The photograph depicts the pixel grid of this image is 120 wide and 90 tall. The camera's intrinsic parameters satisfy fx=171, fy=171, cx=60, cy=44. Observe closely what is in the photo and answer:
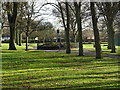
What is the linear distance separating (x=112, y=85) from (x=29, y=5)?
24.5 metres

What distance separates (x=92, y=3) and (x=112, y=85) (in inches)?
446

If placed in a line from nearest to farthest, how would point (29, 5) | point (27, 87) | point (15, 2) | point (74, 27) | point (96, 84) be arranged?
point (27, 87) → point (96, 84) → point (15, 2) → point (29, 5) → point (74, 27)

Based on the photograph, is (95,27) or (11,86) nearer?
(11,86)

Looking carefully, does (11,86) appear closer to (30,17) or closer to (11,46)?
(11,46)

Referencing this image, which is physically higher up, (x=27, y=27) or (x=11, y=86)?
(x=27, y=27)

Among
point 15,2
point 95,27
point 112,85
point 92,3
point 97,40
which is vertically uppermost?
point 15,2

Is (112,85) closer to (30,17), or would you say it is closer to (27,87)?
(27,87)

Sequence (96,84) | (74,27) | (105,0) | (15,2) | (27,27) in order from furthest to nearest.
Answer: (74,27) < (27,27) < (15,2) < (105,0) < (96,84)

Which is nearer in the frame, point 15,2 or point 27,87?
point 27,87

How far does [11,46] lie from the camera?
24.6 meters

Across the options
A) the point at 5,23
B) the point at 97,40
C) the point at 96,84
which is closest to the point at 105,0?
the point at 97,40

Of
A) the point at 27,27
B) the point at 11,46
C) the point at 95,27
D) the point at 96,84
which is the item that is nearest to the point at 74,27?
the point at 27,27

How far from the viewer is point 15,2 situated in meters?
22.6

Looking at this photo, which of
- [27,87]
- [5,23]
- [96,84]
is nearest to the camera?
[27,87]
